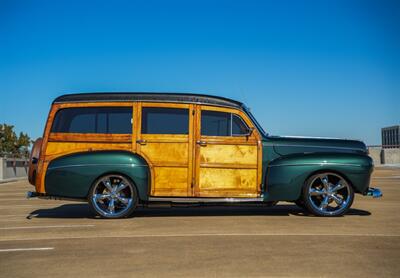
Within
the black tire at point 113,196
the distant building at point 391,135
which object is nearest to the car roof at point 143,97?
the black tire at point 113,196

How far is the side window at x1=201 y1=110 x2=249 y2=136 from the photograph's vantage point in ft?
29.2

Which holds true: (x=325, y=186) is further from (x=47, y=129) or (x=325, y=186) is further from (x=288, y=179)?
(x=47, y=129)

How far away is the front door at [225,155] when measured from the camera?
28.7 ft

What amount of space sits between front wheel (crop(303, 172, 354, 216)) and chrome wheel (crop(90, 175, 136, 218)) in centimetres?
303

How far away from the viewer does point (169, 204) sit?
344 inches

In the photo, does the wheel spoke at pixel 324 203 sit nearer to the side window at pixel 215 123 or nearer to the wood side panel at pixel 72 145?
the side window at pixel 215 123

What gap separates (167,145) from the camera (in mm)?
8797

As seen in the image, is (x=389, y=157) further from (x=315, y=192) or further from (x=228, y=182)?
(x=228, y=182)

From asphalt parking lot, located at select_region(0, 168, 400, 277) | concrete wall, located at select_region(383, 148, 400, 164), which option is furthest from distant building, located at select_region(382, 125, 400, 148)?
asphalt parking lot, located at select_region(0, 168, 400, 277)

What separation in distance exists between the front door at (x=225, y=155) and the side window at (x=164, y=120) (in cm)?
23

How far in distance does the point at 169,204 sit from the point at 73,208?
3.02 metres

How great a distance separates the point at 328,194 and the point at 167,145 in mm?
2945

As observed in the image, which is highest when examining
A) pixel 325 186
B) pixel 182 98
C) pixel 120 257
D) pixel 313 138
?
pixel 182 98

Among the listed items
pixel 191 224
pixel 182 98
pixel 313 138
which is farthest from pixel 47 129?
pixel 313 138
